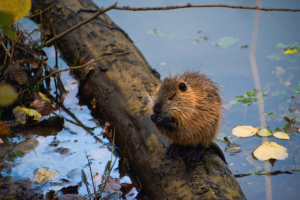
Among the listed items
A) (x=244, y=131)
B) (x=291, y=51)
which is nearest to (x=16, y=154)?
(x=244, y=131)

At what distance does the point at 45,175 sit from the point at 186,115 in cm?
148

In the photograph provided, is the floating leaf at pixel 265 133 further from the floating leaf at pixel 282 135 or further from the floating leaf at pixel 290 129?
the floating leaf at pixel 290 129

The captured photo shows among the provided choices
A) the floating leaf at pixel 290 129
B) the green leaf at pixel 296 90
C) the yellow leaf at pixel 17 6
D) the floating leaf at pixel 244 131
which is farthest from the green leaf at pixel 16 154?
the green leaf at pixel 296 90

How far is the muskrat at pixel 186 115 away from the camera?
7.44ft

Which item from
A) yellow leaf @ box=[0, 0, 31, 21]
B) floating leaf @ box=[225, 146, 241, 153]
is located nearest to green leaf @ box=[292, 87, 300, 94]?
floating leaf @ box=[225, 146, 241, 153]

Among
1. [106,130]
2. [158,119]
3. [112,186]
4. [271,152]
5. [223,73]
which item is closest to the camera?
[158,119]

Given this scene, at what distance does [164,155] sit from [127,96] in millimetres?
923

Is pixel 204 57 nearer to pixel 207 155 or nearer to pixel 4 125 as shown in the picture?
pixel 207 155

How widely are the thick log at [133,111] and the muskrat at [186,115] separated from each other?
0.47 feet

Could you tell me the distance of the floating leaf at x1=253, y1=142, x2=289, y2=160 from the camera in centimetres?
295

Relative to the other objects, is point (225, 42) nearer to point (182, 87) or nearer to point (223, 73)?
point (223, 73)

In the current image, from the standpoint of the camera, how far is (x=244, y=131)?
336 centimetres

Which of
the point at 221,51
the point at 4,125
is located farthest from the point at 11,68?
the point at 221,51

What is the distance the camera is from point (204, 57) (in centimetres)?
482
